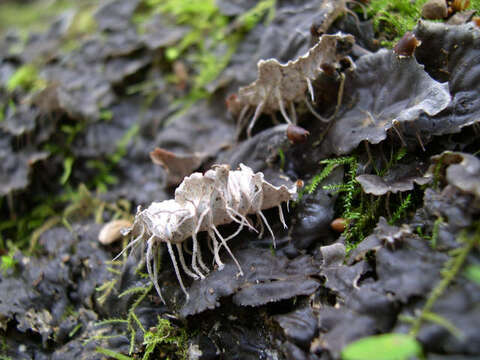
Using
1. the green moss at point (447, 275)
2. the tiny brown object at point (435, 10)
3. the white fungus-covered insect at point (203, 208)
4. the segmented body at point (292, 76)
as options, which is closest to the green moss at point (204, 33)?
the segmented body at point (292, 76)

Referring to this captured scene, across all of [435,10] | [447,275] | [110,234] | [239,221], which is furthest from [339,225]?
[110,234]

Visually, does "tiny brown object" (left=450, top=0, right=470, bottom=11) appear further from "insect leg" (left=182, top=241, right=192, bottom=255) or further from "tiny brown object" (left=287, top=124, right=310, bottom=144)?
"insect leg" (left=182, top=241, right=192, bottom=255)

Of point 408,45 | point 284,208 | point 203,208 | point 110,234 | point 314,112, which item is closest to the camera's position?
point 203,208

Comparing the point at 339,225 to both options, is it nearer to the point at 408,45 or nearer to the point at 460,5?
the point at 408,45

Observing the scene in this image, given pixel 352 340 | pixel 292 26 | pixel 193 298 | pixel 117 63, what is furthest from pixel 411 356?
pixel 117 63

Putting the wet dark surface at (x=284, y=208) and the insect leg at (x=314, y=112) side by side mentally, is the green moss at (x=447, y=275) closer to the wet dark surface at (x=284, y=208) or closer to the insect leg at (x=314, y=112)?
the wet dark surface at (x=284, y=208)

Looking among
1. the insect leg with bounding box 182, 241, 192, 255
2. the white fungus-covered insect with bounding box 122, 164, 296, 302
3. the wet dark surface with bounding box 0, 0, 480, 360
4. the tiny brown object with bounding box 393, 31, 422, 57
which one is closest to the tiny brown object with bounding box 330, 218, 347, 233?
the wet dark surface with bounding box 0, 0, 480, 360

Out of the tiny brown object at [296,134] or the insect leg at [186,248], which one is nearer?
the insect leg at [186,248]
